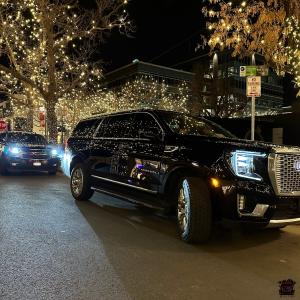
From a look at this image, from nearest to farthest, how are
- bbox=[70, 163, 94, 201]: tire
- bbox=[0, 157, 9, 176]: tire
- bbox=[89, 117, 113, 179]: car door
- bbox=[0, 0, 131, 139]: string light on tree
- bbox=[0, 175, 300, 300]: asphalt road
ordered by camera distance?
→ bbox=[0, 175, 300, 300]: asphalt road, bbox=[89, 117, 113, 179]: car door, bbox=[70, 163, 94, 201]: tire, bbox=[0, 157, 9, 176]: tire, bbox=[0, 0, 131, 139]: string light on tree

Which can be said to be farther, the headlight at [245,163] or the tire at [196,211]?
the tire at [196,211]

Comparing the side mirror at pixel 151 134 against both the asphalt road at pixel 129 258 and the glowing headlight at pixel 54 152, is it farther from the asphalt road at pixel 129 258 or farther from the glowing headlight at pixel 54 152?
the glowing headlight at pixel 54 152

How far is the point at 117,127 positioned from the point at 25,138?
30.2 ft

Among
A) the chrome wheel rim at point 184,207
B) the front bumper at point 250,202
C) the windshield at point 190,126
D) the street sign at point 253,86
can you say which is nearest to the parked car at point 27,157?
the street sign at point 253,86

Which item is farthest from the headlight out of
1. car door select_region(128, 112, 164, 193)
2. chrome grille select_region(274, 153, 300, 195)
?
car door select_region(128, 112, 164, 193)

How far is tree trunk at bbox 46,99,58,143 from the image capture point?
22.4 meters

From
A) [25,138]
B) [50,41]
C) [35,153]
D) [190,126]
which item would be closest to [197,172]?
[190,126]

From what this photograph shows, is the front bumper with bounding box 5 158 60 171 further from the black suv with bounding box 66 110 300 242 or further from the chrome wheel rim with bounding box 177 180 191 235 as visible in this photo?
the chrome wheel rim with bounding box 177 180 191 235

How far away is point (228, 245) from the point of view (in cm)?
644

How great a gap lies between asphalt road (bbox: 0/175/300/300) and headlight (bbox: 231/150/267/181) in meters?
1.08

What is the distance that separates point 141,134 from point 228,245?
2.38 metres

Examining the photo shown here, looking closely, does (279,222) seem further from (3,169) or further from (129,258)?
(3,169)

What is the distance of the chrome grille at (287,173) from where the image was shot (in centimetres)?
607

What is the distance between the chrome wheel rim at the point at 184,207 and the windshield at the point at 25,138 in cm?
1069
